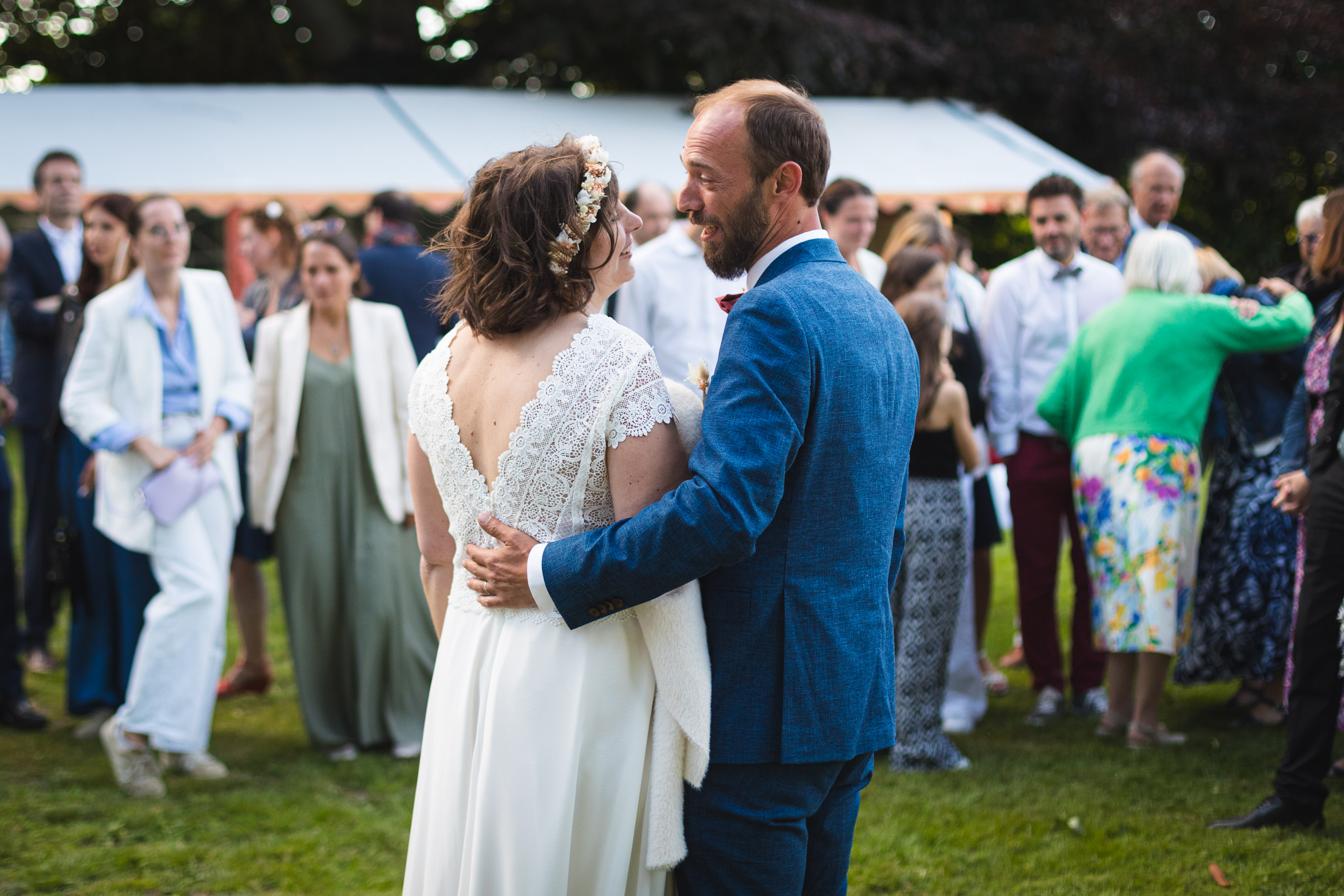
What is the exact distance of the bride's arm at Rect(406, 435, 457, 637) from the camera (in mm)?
2561

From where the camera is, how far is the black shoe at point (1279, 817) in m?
3.90

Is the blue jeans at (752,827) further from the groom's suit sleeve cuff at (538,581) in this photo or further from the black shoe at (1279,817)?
the black shoe at (1279,817)

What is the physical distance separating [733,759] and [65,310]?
4.65 m

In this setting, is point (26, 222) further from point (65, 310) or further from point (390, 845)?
point (390, 845)

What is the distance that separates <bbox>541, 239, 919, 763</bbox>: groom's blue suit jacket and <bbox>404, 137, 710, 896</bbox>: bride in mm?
98

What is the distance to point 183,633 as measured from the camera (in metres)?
4.69

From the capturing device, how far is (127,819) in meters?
4.41

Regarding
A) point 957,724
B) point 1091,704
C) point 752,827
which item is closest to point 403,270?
point 957,724

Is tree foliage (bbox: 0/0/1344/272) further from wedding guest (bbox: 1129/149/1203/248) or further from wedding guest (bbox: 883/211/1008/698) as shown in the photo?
wedding guest (bbox: 883/211/1008/698)

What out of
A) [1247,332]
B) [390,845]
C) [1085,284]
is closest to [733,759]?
[390,845]

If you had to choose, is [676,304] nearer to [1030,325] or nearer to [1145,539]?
[1030,325]

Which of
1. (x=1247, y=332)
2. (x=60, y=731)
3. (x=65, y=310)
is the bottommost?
(x=60, y=731)

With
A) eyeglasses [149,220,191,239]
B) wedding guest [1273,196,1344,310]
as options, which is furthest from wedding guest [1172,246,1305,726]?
eyeglasses [149,220,191,239]

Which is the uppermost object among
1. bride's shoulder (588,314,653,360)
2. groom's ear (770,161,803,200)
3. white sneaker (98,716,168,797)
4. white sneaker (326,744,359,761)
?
groom's ear (770,161,803,200)
